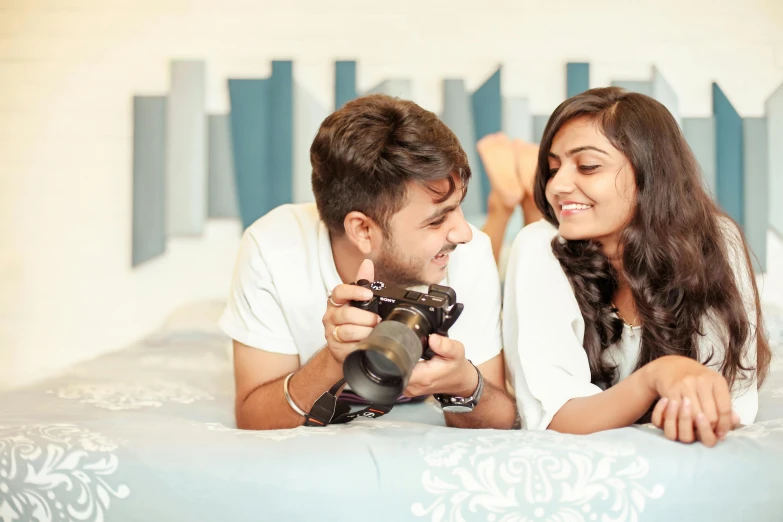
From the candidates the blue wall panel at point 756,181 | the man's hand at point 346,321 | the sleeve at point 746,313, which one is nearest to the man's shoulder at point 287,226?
the man's hand at point 346,321

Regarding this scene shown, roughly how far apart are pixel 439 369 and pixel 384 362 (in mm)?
182

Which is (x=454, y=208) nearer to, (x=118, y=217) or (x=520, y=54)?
(x=520, y=54)

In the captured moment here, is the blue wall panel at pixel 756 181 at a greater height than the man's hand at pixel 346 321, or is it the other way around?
the blue wall panel at pixel 756 181

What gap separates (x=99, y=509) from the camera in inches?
30.4

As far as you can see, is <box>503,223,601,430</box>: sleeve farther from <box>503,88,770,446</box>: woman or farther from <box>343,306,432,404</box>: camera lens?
<box>343,306,432,404</box>: camera lens

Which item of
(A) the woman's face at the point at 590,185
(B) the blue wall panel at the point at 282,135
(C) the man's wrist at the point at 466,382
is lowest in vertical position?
(C) the man's wrist at the point at 466,382

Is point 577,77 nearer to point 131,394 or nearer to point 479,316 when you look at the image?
point 479,316

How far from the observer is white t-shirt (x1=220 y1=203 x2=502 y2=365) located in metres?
1.23

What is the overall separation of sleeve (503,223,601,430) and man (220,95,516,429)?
0.20 ft

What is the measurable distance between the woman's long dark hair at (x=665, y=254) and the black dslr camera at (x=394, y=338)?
1.40ft

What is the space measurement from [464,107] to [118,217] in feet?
4.46

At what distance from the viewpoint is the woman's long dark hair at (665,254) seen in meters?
1.16

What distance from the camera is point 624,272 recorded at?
1.21 m

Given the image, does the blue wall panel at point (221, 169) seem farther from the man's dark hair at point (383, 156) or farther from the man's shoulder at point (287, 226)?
the man's dark hair at point (383, 156)
